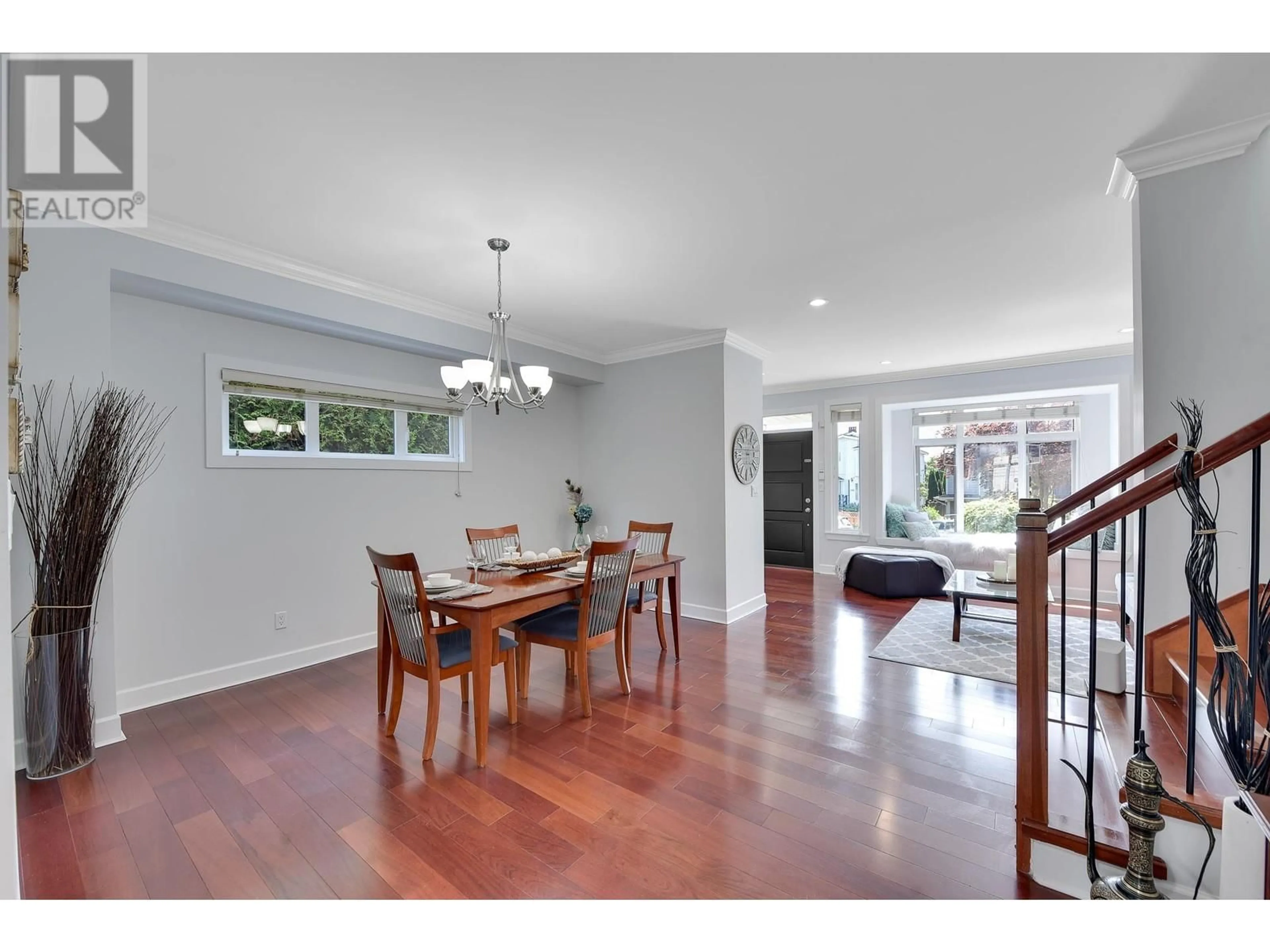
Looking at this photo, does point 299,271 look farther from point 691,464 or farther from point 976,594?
point 976,594

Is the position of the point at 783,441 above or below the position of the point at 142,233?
below

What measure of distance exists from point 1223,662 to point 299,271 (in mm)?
4124

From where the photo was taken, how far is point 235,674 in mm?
3143

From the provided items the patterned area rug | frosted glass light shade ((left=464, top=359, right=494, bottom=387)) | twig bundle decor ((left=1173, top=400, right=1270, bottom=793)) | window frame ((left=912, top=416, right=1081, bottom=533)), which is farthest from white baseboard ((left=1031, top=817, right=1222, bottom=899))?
window frame ((left=912, top=416, right=1081, bottom=533))

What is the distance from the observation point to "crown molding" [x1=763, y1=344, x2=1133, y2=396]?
17.3 feet

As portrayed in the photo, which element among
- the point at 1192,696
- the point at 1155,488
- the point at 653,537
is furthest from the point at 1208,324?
the point at 653,537

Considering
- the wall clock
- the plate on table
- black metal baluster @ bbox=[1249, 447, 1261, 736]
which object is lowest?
the plate on table

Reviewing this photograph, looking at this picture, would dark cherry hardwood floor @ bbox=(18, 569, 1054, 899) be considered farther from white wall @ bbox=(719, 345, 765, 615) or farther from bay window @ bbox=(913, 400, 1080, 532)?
bay window @ bbox=(913, 400, 1080, 532)

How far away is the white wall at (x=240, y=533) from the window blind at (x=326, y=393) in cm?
11

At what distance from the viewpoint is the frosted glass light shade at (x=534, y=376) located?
9.36 feet
